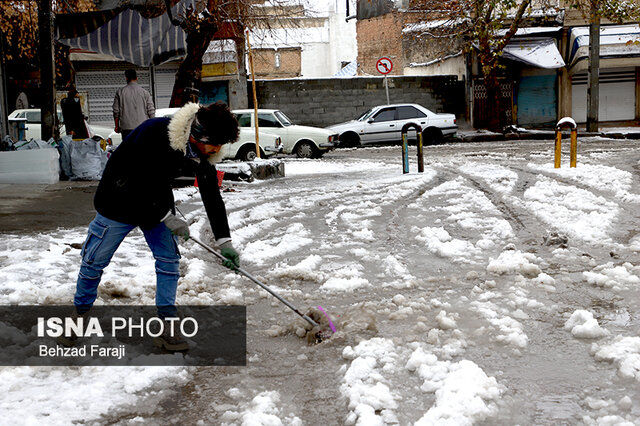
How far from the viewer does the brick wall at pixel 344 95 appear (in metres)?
28.0

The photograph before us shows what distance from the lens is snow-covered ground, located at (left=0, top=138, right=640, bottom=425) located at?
3311mm

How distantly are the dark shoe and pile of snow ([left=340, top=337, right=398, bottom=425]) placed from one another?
0.93 metres

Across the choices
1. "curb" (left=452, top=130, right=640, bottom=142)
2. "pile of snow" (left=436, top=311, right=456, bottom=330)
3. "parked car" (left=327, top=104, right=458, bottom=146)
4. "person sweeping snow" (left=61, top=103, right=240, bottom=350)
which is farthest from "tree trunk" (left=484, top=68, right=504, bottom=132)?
"person sweeping snow" (left=61, top=103, right=240, bottom=350)

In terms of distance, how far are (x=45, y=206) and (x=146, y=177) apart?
6.03 metres

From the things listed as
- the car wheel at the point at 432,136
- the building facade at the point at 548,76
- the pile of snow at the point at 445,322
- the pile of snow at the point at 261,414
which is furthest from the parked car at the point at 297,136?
the pile of snow at the point at 261,414

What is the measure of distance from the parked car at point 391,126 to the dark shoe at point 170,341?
19.0m

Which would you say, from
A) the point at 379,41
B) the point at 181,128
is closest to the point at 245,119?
the point at 181,128

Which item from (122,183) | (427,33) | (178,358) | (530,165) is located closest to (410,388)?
(178,358)

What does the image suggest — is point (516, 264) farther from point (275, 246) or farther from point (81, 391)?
point (81, 391)

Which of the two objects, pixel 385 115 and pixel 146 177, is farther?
pixel 385 115

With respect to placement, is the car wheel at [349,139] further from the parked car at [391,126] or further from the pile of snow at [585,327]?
the pile of snow at [585,327]

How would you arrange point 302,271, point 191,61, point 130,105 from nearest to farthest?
point 302,271 → point 130,105 → point 191,61

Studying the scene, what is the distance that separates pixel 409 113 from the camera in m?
23.2

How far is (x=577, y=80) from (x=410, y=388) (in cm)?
2830
